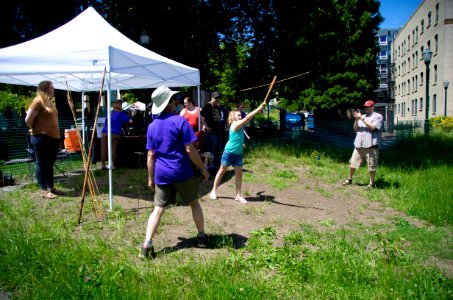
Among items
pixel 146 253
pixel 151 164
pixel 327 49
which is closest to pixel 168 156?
pixel 151 164

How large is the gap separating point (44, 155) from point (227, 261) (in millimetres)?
4168

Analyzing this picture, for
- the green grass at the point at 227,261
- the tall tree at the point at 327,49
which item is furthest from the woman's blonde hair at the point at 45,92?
the tall tree at the point at 327,49

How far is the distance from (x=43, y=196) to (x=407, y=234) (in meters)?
5.92

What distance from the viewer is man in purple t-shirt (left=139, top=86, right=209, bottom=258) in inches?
159

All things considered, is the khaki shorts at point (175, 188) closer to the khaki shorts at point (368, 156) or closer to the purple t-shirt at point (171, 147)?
the purple t-shirt at point (171, 147)

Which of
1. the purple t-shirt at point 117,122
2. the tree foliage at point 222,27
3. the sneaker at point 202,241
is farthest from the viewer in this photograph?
the tree foliage at point 222,27

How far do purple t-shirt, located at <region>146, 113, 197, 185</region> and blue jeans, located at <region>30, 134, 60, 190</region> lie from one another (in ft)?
10.3

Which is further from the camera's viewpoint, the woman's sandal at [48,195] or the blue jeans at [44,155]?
the woman's sandal at [48,195]

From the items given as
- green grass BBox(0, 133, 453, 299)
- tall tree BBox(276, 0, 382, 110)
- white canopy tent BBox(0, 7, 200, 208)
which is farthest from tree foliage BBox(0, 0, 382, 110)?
green grass BBox(0, 133, 453, 299)

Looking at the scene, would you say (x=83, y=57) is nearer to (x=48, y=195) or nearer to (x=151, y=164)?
(x=48, y=195)

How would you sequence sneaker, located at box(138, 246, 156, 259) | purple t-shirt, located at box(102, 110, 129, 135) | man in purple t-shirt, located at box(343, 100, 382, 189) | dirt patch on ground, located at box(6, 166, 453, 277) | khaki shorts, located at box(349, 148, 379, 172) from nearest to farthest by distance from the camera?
sneaker, located at box(138, 246, 156, 259) < dirt patch on ground, located at box(6, 166, 453, 277) < man in purple t-shirt, located at box(343, 100, 382, 189) < khaki shorts, located at box(349, 148, 379, 172) < purple t-shirt, located at box(102, 110, 129, 135)

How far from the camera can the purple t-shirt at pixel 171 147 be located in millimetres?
4045

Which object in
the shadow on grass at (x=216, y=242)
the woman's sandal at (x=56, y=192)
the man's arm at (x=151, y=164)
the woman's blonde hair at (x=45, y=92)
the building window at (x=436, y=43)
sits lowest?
the shadow on grass at (x=216, y=242)

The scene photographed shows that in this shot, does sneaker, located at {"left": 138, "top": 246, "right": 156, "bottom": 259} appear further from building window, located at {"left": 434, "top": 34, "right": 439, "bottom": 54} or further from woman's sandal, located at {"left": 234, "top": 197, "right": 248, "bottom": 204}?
building window, located at {"left": 434, "top": 34, "right": 439, "bottom": 54}
